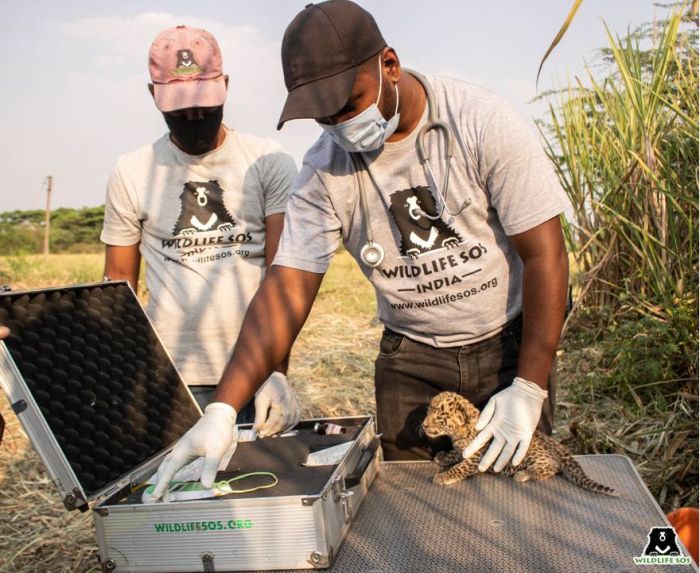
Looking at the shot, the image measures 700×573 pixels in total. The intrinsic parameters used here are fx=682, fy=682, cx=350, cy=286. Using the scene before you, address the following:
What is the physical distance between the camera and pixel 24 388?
1740mm

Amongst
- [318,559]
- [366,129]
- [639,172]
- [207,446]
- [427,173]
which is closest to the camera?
[318,559]

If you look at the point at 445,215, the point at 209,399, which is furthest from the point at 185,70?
the point at 209,399

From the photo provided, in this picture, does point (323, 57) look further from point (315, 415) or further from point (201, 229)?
point (315, 415)

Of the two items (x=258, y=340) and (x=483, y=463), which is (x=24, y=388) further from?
(x=483, y=463)

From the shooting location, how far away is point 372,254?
7.85 ft

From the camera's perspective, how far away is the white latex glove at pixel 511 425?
86.6 inches

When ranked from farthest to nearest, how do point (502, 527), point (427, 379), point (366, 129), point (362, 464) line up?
point (427, 379), point (366, 129), point (362, 464), point (502, 527)

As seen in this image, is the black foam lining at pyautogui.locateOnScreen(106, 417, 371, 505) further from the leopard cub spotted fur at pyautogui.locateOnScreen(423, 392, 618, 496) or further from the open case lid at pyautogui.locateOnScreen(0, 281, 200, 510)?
the leopard cub spotted fur at pyautogui.locateOnScreen(423, 392, 618, 496)

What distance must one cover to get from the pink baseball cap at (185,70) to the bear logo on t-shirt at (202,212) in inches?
15.2

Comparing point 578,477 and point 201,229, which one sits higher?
point 201,229

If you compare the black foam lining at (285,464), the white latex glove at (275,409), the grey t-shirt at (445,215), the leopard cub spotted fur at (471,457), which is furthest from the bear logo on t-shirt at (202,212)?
the leopard cub spotted fur at (471,457)

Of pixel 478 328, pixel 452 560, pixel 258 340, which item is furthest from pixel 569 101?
pixel 452 560

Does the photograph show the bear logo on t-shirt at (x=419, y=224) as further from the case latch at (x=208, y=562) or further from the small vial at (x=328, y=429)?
the case latch at (x=208, y=562)

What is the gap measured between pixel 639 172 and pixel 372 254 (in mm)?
3254
